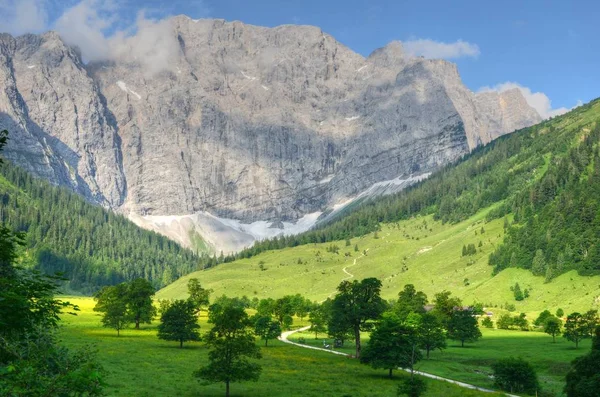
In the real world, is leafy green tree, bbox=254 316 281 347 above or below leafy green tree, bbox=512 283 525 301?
below

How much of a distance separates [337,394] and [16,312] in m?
44.0

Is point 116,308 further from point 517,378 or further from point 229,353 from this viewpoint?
point 517,378

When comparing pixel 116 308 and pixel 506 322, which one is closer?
pixel 116 308

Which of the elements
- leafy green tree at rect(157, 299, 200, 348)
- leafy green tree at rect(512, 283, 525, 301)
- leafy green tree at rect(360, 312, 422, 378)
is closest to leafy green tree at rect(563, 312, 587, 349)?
leafy green tree at rect(360, 312, 422, 378)

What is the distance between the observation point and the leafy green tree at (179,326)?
99312 millimetres

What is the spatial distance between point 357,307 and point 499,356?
1096 inches

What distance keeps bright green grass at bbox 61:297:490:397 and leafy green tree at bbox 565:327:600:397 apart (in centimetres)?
1159

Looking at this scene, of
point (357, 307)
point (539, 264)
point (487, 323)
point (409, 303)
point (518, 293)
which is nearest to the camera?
point (357, 307)

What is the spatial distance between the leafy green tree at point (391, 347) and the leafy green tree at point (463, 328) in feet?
146

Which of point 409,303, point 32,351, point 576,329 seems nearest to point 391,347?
point 576,329

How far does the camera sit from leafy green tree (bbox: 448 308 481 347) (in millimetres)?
119750

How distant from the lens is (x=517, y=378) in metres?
70.6

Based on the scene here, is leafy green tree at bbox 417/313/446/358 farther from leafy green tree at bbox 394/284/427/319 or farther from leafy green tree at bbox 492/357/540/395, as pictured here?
leafy green tree at bbox 492/357/540/395

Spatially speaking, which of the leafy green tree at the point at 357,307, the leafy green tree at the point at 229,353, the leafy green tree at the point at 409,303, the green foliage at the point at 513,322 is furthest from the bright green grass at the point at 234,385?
the green foliage at the point at 513,322
